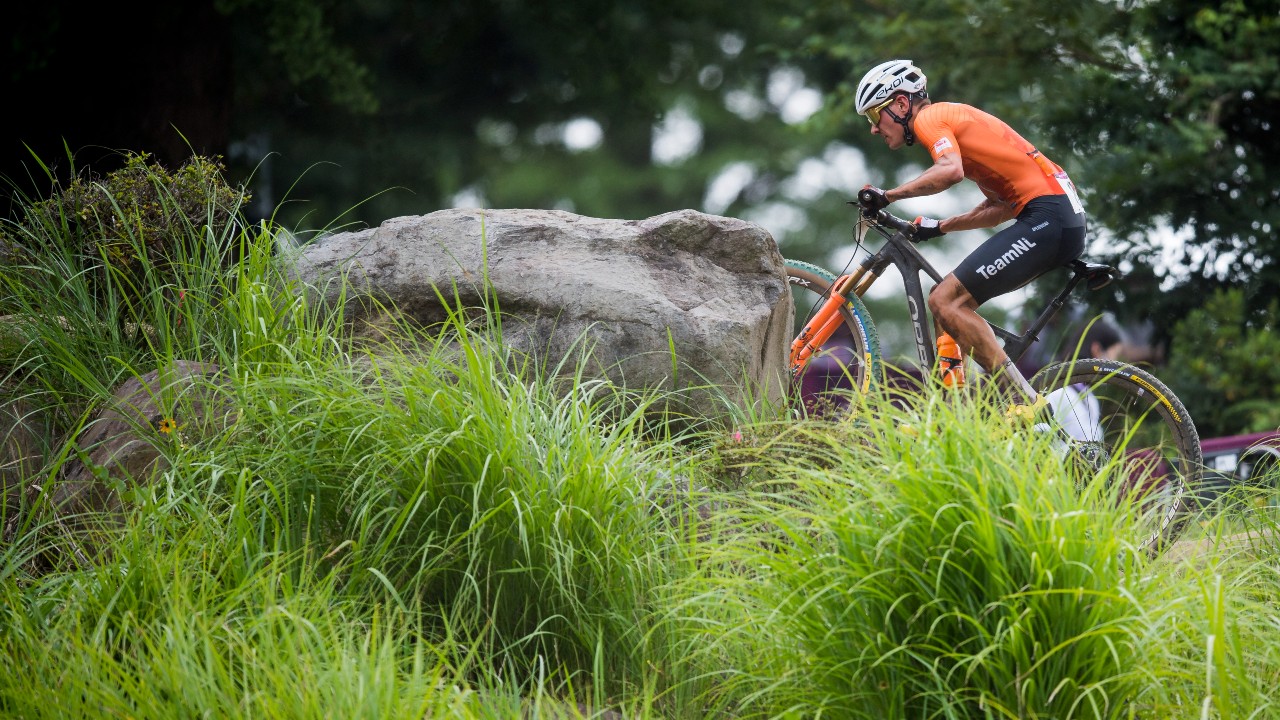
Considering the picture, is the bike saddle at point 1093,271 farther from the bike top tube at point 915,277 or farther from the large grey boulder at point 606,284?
the large grey boulder at point 606,284

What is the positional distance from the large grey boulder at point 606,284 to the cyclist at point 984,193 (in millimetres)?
723

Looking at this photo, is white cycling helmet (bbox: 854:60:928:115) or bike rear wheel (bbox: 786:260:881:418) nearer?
bike rear wheel (bbox: 786:260:881:418)

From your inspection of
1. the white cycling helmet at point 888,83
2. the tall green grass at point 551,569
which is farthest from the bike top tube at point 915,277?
the tall green grass at point 551,569

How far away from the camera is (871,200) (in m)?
5.38

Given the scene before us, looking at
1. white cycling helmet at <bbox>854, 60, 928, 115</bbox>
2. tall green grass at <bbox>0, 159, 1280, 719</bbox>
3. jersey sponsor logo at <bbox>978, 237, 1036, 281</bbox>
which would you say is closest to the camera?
tall green grass at <bbox>0, 159, 1280, 719</bbox>

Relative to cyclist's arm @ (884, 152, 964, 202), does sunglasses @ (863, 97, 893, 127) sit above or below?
above

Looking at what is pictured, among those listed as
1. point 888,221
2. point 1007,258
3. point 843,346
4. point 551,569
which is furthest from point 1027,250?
point 551,569

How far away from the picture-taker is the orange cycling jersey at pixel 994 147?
17.0ft

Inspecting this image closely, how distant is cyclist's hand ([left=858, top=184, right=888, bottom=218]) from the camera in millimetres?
5328

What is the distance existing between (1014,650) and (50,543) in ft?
9.23

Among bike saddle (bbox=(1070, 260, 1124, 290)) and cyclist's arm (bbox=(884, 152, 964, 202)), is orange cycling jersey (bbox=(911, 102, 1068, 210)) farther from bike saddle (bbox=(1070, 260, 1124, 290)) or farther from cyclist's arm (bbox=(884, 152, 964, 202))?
bike saddle (bbox=(1070, 260, 1124, 290))

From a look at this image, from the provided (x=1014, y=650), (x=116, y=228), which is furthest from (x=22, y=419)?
(x=1014, y=650)

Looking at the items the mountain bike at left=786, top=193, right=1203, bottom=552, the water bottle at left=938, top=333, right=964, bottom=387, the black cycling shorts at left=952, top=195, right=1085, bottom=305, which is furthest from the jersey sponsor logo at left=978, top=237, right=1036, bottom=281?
the water bottle at left=938, top=333, right=964, bottom=387

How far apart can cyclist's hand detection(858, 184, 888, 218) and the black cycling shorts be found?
485 millimetres
